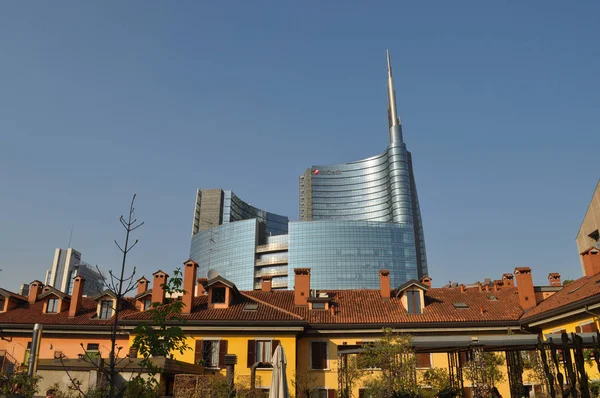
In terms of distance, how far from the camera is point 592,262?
30406 millimetres

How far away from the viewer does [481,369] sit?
2011cm

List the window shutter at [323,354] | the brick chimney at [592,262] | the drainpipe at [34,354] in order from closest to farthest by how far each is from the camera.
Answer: the drainpipe at [34,354] < the brick chimney at [592,262] < the window shutter at [323,354]

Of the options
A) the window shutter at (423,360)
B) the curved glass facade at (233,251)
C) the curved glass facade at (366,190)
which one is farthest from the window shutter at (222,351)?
the curved glass facade at (366,190)

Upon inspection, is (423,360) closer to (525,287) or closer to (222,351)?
(525,287)

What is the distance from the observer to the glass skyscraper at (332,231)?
13088 cm

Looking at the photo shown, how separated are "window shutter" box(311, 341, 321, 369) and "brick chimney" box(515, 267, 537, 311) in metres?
13.5

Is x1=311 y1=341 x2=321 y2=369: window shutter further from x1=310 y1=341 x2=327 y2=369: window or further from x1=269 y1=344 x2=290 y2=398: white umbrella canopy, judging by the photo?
x1=269 y1=344 x2=290 y2=398: white umbrella canopy

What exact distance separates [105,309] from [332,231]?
101234 mm

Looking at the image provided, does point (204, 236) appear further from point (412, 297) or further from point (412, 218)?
point (412, 297)

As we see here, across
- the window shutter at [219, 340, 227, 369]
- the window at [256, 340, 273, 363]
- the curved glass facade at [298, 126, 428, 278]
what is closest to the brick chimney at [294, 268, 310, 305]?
the window at [256, 340, 273, 363]

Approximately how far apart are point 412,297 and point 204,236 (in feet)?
411

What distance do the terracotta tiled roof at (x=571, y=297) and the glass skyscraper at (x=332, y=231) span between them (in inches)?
3720

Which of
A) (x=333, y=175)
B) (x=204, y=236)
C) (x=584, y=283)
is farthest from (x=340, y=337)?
(x=333, y=175)

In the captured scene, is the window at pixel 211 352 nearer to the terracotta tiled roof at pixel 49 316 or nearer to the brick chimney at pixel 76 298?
the terracotta tiled roof at pixel 49 316
